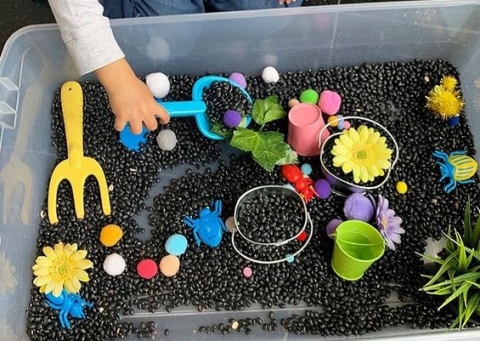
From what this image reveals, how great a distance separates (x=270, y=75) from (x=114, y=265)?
451mm

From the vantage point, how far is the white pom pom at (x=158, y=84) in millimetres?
1046

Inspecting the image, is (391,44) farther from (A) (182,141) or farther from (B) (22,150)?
(B) (22,150)

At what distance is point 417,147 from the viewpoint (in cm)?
102

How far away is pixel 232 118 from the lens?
966mm

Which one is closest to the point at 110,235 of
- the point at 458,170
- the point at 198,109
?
the point at 198,109

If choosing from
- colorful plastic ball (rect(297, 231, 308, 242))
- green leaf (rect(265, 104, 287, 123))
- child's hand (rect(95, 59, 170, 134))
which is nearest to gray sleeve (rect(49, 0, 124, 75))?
child's hand (rect(95, 59, 170, 134))

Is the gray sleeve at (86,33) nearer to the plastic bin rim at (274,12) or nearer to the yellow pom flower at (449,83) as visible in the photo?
the plastic bin rim at (274,12)

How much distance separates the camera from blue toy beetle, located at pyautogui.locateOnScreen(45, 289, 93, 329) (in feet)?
2.97

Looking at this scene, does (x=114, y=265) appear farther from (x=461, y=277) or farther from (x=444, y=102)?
(x=444, y=102)

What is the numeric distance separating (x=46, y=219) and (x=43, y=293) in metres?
0.13

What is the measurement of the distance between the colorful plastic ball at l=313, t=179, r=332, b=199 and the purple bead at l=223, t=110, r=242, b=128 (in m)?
0.17

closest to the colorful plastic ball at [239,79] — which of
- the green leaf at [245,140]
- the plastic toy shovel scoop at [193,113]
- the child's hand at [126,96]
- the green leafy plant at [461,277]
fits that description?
the plastic toy shovel scoop at [193,113]

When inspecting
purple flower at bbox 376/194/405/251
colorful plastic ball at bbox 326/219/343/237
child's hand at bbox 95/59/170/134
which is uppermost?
child's hand at bbox 95/59/170/134

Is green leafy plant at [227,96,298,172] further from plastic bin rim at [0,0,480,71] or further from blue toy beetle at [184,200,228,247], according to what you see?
plastic bin rim at [0,0,480,71]
